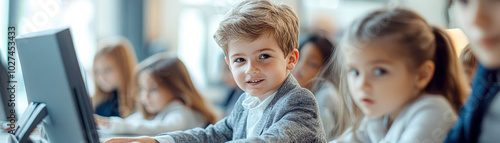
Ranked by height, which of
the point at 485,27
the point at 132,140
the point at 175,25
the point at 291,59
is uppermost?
the point at 485,27

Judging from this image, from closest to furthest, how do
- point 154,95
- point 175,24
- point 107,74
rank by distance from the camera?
point 154,95
point 107,74
point 175,24

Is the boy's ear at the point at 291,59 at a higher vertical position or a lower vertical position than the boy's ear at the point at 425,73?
lower

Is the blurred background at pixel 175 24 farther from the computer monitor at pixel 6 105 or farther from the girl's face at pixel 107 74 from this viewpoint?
the computer monitor at pixel 6 105

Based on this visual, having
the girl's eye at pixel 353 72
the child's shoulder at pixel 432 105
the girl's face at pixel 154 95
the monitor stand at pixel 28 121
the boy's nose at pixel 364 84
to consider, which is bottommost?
the girl's face at pixel 154 95

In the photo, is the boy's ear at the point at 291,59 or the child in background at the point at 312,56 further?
the child in background at the point at 312,56

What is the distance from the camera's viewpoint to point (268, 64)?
84cm

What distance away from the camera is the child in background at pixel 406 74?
1.91 ft

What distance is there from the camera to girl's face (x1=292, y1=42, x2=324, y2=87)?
64.5 inches

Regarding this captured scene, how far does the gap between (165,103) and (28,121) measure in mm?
1025

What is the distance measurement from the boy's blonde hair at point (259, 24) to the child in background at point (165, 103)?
0.91 metres

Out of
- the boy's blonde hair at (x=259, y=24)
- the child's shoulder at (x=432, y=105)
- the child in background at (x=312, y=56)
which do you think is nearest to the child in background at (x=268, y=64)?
the boy's blonde hair at (x=259, y=24)

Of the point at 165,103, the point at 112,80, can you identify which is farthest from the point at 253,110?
the point at 112,80

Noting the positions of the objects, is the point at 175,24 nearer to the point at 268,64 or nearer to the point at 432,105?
the point at 268,64

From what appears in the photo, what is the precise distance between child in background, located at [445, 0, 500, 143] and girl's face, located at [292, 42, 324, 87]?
106 cm
